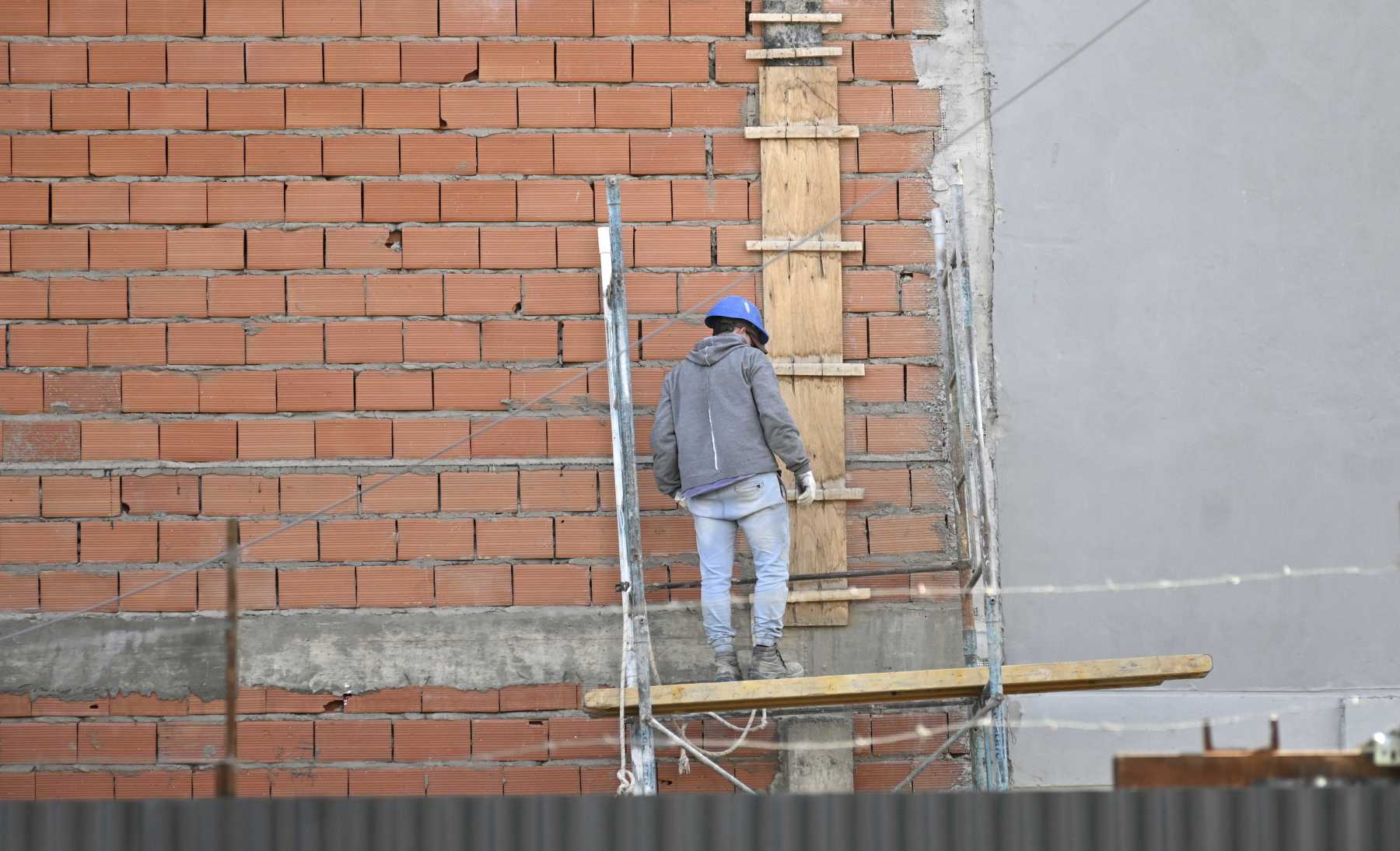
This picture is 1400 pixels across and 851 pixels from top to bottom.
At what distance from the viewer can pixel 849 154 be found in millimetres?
6605

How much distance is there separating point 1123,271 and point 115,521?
4.25 metres

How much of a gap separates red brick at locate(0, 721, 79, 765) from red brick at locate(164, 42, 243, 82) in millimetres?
2679

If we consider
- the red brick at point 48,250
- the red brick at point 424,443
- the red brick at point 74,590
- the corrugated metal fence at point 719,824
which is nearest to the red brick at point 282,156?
the red brick at point 48,250

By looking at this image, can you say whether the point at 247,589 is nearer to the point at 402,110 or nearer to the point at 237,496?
the point at 237,496

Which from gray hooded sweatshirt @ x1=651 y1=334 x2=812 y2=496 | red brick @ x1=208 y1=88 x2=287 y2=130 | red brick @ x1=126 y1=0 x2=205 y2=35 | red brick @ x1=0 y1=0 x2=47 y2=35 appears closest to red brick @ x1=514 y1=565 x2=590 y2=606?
gray hooded sweatshirt @ x1=651 y1=334 x2=812 y2=496

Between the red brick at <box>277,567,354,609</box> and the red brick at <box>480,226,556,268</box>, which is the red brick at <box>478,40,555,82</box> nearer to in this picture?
the red brick at <box>480,226,556,268</box>

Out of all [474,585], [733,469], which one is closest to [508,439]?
[474,585]

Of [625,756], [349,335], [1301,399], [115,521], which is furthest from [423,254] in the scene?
[1301,399]

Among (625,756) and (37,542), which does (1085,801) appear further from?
(37,542)

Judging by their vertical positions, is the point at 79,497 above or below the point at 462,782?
above

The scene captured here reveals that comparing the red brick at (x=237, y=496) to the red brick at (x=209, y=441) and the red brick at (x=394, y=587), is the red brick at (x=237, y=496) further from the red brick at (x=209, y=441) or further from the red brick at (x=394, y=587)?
the red brick at (x=394, y=587)

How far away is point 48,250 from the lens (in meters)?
6.57

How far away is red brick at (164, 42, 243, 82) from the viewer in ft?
21.6

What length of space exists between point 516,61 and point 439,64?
1.04ft
